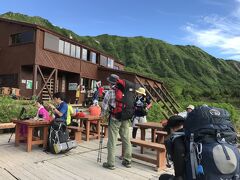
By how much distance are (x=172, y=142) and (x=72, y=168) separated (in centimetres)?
338

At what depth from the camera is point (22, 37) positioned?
819 inches

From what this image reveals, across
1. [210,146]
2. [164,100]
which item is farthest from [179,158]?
[164,100]

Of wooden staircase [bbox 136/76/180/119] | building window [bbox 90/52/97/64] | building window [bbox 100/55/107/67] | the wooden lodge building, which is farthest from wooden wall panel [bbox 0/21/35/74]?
building window [bbox 100/55/107/67]

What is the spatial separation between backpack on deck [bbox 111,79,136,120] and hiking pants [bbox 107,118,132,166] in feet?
0.59

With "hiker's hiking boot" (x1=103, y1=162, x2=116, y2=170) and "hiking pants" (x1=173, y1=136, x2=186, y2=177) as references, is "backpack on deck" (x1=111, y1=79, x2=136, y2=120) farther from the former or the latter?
"hiking pants" (x1=173, y1=136, x2=186, y2=177)

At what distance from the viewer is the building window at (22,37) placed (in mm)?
20047

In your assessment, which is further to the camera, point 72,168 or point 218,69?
point 218,69

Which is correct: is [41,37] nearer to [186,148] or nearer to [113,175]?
[113,175]

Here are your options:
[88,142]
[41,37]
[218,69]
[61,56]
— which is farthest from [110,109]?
[218,69]

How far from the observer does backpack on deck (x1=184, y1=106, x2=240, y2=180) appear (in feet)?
7.48

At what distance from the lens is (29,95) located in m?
20.9

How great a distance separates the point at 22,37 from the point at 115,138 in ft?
57.8

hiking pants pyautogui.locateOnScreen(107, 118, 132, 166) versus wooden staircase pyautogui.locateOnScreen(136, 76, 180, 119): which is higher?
wooden staircase pyautogui.locateOnScreen(136, 76, 180, 119)

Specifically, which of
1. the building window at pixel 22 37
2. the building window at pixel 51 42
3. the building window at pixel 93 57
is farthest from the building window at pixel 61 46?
the building window at pixel 93 57
